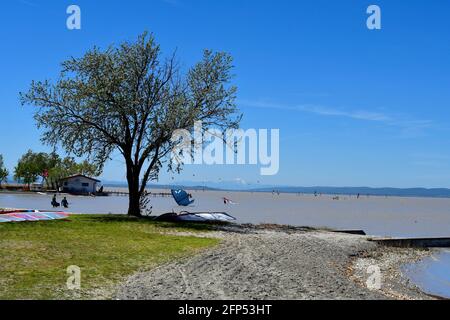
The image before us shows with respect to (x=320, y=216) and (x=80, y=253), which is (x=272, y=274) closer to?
(x=80, y=253)

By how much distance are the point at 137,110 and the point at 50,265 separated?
22047 millimetres

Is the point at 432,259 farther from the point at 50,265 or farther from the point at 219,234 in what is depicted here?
the point at 50,265

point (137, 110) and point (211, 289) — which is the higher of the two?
point (137, 110)

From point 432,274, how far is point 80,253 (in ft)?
57.7

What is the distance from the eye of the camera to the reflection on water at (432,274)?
71.7 ft

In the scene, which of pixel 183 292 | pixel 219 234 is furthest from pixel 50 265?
pixel 219 234

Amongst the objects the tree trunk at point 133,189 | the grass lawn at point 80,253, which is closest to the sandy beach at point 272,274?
the grass lawn at point 80,253

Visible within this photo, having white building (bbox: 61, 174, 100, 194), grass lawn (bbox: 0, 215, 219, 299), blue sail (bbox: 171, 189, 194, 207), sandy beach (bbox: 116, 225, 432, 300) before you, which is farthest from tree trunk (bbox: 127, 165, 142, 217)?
white building (bbox: 61, 174, 100, 194)

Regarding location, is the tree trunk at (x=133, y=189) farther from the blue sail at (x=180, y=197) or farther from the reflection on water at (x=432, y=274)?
the blue sail at (x=180, y=197)

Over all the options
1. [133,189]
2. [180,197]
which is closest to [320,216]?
[180,197]

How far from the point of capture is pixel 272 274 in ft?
54.8

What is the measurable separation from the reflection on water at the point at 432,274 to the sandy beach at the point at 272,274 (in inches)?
30.7
